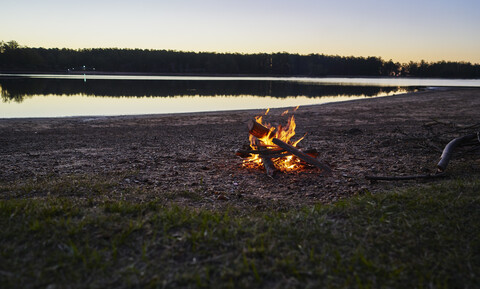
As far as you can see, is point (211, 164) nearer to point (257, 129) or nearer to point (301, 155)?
point (257, 129)

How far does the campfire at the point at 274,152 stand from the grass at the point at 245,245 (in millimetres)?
2267

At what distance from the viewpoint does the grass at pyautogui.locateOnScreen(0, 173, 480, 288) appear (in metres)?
2.80

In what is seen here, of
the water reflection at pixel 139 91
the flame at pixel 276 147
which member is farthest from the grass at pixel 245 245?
the water reflection at pixel 139 91

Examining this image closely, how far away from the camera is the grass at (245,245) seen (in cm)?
280

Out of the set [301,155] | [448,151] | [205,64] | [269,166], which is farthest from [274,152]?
[205,64]

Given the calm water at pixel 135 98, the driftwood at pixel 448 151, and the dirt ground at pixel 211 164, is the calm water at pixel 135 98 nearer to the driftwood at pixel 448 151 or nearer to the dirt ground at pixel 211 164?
the dirt ground at pixel 211 164

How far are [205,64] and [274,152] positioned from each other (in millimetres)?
148187

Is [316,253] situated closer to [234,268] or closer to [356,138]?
[234,268]

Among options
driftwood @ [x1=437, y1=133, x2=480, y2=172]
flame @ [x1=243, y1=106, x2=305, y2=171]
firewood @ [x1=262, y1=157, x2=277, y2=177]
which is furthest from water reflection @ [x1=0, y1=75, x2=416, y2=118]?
driftwood @ [x1=437, y1=133, x2=480, y2=172]

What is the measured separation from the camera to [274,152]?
6.73 m

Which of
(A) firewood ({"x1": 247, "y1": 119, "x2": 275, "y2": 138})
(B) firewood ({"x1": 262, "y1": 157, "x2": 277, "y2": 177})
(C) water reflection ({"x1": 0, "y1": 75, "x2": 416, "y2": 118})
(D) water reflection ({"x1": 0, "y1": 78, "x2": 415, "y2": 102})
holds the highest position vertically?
(D) water reflection ({"x1": 0, "y1": 78, "x2": 415, "y2": 102})

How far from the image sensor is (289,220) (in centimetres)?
397

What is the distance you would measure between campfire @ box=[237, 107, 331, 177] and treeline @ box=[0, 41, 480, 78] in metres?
142

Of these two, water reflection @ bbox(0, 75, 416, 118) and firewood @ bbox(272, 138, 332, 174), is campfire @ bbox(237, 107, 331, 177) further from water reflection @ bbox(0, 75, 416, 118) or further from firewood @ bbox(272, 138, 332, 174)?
water reflection @ bbox(0, 75, 416, 118)
